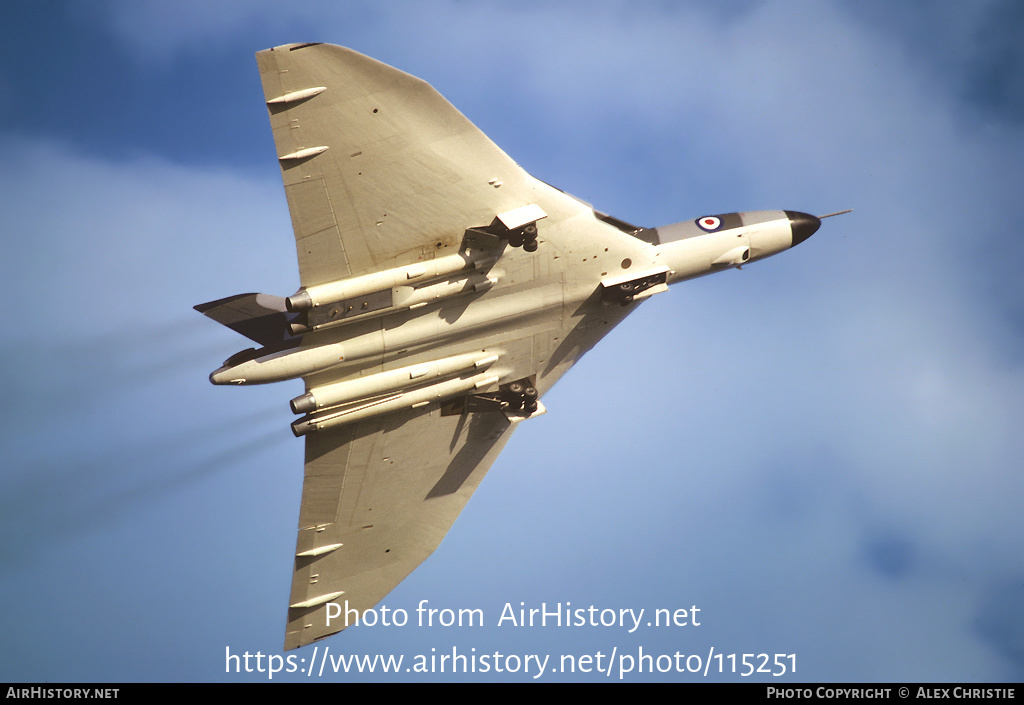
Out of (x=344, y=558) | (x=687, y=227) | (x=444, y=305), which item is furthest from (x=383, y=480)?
(x=687, y=227)

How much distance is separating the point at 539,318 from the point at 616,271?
202 cm

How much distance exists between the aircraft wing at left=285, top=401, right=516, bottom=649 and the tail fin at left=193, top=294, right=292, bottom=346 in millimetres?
2945

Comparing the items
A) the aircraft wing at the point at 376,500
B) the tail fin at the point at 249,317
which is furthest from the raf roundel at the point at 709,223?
the tail fin at the point at 249,317

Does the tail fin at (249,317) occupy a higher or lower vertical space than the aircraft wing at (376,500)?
higher

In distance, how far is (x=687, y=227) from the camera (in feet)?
79.6

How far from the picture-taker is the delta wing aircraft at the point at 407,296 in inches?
800

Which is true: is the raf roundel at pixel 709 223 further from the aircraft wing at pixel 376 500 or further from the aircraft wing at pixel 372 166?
the aircraft wing at pixel 376 500

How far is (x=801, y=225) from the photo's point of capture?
2505cm

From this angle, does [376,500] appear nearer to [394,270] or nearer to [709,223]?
[394,270]

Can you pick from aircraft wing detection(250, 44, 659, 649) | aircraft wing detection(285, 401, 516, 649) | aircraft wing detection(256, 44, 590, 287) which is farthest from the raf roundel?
aircraft wing detection(285, 401, 516, 649)

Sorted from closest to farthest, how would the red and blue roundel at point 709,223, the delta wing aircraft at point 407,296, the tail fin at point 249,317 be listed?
the delta wing aircraft at point 407,296, the tail fin at point 249,317, the red and blue roundel at point 709,223

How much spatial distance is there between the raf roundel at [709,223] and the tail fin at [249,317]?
9669mm

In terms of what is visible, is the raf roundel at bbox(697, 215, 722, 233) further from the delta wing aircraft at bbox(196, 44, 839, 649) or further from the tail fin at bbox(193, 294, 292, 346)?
the tail fin at bbox(193, 294, 292, 346)

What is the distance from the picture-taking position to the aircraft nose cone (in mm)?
25016
